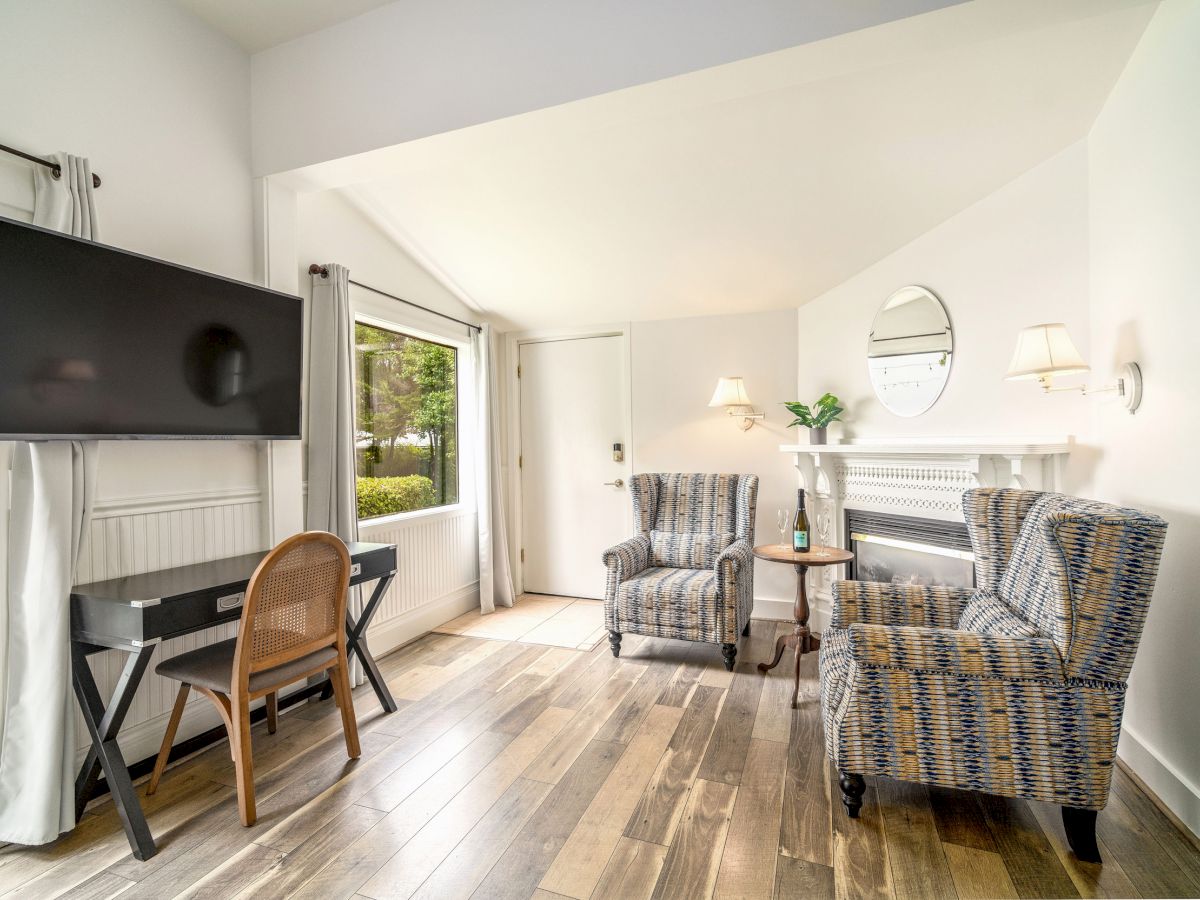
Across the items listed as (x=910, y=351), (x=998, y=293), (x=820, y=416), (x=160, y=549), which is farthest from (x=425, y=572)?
(x=998, y=293)

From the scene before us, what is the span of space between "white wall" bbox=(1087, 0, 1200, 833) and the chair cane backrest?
2.76 m

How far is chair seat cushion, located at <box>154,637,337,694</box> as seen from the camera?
1960mm

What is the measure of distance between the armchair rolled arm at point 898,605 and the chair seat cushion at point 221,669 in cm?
194

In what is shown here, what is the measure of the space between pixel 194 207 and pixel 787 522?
3.64 meters

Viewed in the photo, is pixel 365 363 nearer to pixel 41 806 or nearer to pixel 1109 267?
pixel 41 806

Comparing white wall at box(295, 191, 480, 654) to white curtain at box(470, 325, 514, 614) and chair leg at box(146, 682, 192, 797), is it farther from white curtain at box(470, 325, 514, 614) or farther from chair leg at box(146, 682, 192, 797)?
chair leg at box(146, 682, 192, 797)

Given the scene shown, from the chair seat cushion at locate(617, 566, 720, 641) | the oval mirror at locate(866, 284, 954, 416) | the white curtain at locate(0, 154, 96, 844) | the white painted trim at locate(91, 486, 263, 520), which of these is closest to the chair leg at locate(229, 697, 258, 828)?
the white curtain at locate(0, 154, 96, 844)

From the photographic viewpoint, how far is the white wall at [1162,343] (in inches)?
73.0

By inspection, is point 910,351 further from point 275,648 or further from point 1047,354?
point 275,648

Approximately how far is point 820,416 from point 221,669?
10.6 feet

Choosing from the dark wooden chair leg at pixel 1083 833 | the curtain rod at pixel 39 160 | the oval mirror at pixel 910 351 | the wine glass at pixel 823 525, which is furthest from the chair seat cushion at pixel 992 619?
the curtain rod at pixel 39 160

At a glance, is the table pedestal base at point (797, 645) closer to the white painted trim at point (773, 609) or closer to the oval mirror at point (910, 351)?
the white painted trim at point (773, 609)

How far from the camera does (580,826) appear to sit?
6.21 ft

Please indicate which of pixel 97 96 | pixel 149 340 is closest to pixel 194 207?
pixel 97 96
